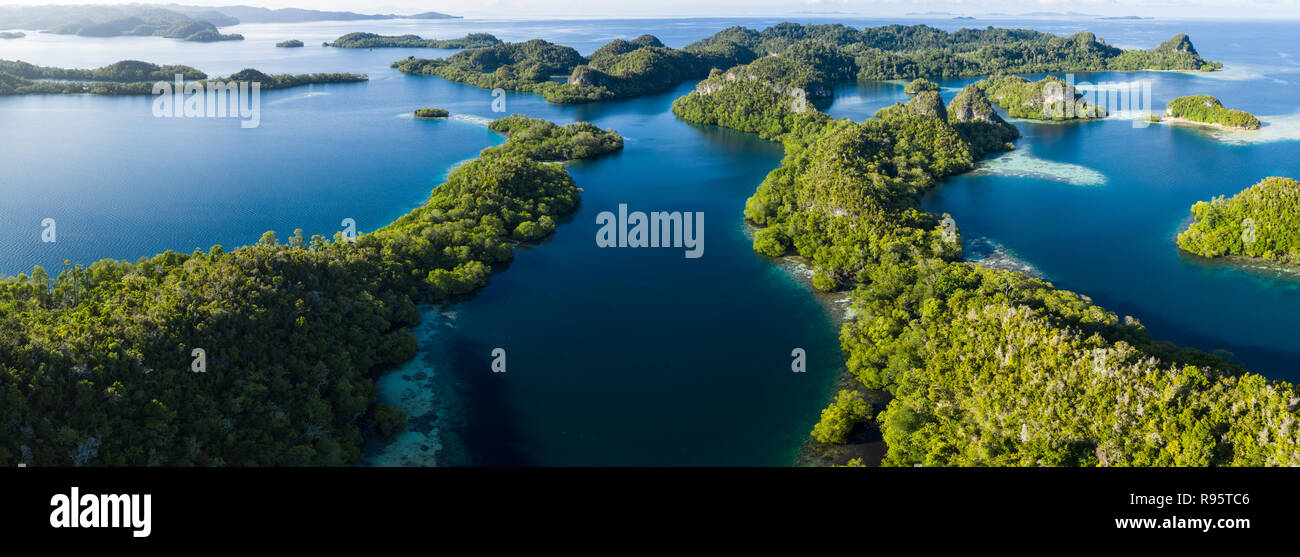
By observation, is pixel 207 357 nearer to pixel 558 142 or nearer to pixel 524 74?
pixel 558 142

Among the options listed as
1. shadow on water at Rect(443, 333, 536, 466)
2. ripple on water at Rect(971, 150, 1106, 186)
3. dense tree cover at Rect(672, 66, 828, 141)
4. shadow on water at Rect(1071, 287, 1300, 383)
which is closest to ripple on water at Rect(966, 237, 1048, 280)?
shadow on water at Rect(1071, 287, 1300, 383)

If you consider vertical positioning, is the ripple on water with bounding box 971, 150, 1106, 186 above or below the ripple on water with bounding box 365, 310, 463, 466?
above

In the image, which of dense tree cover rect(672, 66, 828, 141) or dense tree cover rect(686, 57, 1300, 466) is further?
dense tree cover rect(672, 66, 828, 141)

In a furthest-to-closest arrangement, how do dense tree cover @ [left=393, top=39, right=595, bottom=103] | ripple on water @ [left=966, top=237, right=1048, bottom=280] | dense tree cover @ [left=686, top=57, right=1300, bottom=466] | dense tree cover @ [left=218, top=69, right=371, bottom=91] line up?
dense tree cover @ [left=218, top=69, right=371, bottom=91] → dense tree cover @ [left=393, top=39, right=595, bottom=103] → ripple on water @ [left=966, top=237, right=1048, bottom=280] → dense tree cover @ [left=686, top=57, right=1300, bottom=466]

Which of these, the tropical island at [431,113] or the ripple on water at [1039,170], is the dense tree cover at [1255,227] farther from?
the tropical island at [431,113]

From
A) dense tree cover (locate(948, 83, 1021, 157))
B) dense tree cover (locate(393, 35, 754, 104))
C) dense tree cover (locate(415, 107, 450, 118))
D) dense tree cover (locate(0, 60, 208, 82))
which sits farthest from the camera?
dense tree cover (locate(393, 35, 754, 104))

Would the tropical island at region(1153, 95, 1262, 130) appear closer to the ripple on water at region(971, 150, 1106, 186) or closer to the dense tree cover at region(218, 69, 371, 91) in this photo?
the ripple on water at region(971, 150, 1106, 186)

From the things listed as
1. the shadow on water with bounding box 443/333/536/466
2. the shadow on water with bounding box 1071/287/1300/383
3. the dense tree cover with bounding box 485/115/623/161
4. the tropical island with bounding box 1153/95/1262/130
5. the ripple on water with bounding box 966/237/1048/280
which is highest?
the tropical island with bounding box 1153/95/1262/130
